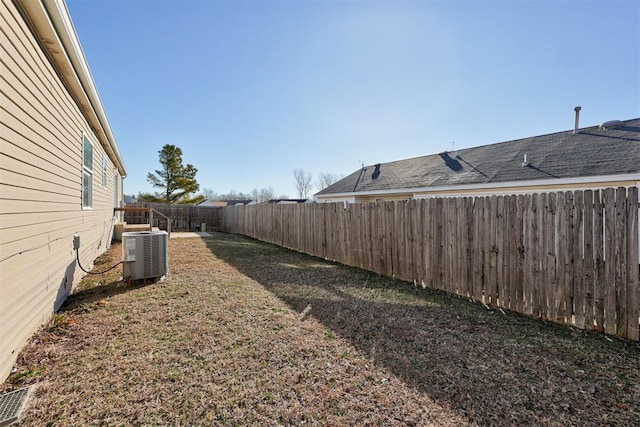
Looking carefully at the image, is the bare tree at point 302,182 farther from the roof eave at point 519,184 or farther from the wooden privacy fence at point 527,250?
the wooden privacy fence at point 527,250

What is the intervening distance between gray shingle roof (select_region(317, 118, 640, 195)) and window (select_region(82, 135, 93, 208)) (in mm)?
10149

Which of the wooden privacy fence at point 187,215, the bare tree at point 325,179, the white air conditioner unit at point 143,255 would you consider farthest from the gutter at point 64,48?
the bare tree at point 325,179

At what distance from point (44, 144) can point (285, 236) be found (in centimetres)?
787

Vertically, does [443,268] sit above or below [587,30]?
below

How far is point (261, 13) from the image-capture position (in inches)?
303

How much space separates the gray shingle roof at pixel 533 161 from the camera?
7.63 meters

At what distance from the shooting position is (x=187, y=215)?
63.3ft

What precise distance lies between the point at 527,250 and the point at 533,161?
697 centimetres

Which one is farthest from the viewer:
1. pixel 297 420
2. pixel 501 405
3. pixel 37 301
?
pixel 37 301

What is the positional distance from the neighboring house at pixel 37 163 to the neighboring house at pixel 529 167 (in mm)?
10219

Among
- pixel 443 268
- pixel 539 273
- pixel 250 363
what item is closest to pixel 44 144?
pixel 250 363

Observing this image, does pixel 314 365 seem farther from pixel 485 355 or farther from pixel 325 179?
pixel 325 179

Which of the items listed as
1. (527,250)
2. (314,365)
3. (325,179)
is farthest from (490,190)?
(325,179)

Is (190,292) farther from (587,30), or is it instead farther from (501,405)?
(587,30)
